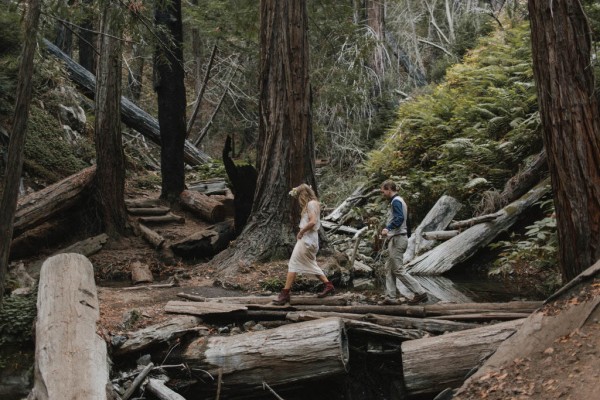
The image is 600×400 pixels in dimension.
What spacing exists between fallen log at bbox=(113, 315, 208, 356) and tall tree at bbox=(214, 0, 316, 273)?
4.07m

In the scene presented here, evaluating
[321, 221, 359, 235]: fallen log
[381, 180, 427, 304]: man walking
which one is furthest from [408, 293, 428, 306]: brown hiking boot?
[321, 221, 359, 235]: fallen log

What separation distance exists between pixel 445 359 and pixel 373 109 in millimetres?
16746

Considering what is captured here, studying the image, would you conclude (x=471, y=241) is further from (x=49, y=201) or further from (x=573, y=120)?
(x=49, y=201)

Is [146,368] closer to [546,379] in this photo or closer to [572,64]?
[546,379]

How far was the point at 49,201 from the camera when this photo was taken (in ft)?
43.3

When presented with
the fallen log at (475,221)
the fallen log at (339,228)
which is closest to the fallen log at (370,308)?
the fallen log at (475,221)

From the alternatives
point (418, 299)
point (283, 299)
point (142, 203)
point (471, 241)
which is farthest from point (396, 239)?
point (142, 203)

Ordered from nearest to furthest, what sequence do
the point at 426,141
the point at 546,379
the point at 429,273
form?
the point at 546,379 < the point at 429,273 < the point at 426,141

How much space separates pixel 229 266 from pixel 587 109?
672 cm

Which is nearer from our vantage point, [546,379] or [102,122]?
[546,379]

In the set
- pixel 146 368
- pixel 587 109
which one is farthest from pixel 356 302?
pixel 587 109

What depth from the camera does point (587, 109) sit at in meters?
7.38

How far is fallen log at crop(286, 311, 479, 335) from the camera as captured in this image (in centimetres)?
745

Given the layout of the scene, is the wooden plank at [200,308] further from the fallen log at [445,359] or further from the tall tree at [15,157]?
the fallen log at [445,359]
